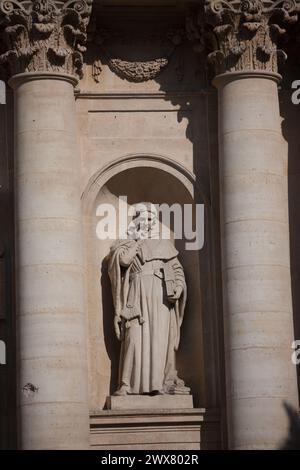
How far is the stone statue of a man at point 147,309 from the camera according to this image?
3056 centimetres

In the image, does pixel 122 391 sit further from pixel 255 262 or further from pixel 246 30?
pixel 246 30

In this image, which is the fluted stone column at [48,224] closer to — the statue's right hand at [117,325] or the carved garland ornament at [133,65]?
the carved garland ornament at [133,65]

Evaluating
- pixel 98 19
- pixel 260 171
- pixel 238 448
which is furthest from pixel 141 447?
pixel 98 19

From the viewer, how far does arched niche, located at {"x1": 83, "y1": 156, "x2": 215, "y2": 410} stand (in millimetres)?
30719

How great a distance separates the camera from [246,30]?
1193 inches

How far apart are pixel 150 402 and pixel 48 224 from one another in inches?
131

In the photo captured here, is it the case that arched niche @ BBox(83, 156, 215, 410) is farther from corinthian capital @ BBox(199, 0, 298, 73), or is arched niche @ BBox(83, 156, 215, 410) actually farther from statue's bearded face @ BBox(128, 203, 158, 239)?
corinthian capital @ BBox(199, 0, 298, 73)

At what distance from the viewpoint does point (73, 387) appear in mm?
29078

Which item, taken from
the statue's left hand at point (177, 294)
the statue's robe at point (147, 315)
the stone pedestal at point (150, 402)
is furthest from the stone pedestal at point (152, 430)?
the statue's left hand at point (177, 294)

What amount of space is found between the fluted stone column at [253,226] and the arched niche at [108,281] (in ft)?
3.51

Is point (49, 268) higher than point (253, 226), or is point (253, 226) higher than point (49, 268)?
point (253, 226)

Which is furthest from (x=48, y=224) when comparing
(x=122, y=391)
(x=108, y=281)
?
(x=122, y=391)

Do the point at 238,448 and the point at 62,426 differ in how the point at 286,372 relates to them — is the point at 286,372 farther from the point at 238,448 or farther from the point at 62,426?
the point at 62,426
